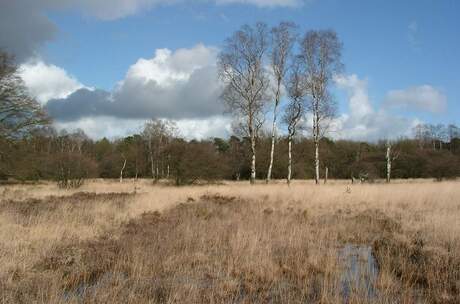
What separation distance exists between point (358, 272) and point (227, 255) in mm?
2155

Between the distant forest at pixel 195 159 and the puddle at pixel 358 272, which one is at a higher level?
the distant forest at pixel 195 159

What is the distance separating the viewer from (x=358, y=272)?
585cm

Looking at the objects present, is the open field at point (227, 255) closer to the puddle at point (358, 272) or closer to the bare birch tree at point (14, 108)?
the puddle at point (358, 272)

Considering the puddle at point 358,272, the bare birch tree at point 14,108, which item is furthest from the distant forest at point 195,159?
the puddle at point 358,272

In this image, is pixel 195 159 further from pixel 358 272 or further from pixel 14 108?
pixel 358 272

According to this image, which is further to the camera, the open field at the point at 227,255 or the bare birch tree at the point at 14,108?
the bare birch tree at the point at 14,108

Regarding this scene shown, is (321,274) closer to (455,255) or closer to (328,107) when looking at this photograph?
(455,255)

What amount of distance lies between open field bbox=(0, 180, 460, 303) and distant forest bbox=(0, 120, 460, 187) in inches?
513

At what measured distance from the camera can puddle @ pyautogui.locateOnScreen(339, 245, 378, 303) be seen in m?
4.85

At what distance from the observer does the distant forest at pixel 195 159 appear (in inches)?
962

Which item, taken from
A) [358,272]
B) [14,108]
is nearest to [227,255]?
[358,272]

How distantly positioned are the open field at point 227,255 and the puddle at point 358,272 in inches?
0.8

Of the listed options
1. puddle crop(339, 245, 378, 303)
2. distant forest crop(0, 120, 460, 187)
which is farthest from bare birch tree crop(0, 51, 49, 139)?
puddle crop(339, 245, 378, 303)

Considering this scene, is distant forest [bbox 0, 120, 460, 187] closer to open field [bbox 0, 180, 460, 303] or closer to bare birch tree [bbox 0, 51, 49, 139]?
bare birch tree [bbox 0, 51, 49, 139]
